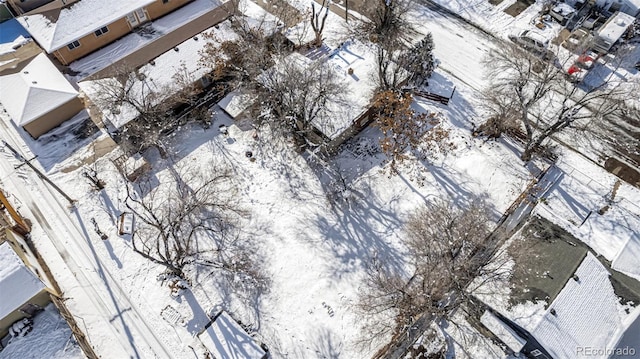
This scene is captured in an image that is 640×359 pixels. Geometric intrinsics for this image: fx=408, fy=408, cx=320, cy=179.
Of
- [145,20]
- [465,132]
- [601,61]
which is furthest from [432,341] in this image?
[145,20]

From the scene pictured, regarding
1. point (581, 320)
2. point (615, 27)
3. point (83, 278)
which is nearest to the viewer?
point (581, 320)

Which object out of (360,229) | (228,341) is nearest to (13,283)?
(228,341)

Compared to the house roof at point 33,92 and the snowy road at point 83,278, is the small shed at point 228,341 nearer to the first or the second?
the snowy road at point 83,278

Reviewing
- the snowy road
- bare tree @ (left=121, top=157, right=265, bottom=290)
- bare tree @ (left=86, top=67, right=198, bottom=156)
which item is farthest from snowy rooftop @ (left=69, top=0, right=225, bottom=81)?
bare tree @ (left=121, top=157, right=265, bottom=290)

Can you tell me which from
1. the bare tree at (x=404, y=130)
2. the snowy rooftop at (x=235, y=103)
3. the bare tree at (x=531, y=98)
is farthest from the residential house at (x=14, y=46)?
the bare tree at (x=531, y=98)

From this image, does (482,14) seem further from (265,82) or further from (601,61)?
(265,82)

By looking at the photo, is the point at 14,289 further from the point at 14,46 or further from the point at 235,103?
the point at 14,46

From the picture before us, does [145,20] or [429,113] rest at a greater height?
[429,113]
